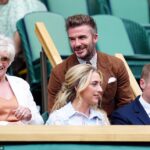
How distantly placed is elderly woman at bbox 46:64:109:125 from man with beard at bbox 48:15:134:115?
418mm

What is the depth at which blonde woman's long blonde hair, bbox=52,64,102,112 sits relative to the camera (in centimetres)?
788

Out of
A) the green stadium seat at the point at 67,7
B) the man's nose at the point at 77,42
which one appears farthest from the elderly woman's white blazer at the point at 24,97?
the green stadium seat at the point at 67,7

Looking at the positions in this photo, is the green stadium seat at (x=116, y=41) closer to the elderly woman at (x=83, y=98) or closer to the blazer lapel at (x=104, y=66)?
the blazer lapel at (x=104, y=66)

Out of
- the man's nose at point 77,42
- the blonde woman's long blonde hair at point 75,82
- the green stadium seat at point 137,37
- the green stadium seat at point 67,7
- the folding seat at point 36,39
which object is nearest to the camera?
the blonde woman's long blonde hair at point 75,82

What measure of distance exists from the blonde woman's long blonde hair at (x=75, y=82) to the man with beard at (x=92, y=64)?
0.38 metres

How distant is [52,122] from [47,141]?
4.12ft

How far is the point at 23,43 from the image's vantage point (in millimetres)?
10328

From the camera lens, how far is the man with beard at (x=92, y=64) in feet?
27.4

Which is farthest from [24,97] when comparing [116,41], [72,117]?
[116,41]

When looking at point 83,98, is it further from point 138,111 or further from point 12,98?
point 12,98

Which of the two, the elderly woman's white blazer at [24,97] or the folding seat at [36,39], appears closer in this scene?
the elderly woman's white blazer at [24,97]

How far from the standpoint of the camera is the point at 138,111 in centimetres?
782

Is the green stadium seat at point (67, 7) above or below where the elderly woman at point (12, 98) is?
below

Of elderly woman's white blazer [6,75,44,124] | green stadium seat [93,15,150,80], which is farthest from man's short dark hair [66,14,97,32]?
green stadium seat [93,15,150,80]
